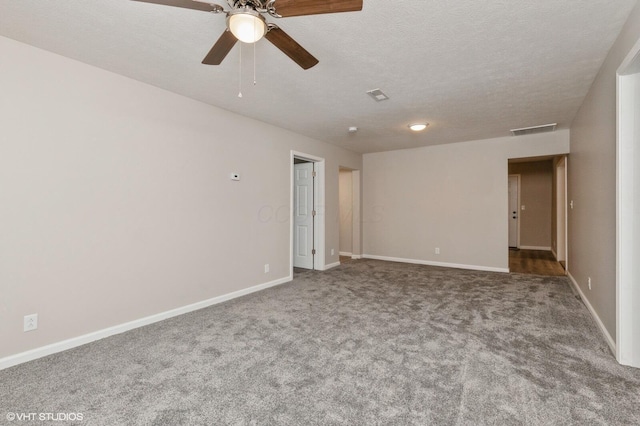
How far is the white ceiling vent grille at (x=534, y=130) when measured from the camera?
448cm

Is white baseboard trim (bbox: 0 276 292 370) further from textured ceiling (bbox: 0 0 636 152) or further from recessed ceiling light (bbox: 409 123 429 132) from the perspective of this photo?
recessed ceiling light (bbox: 409 123 429 132)

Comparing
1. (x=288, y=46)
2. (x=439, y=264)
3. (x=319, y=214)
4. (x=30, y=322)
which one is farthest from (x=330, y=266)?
(x=288, y=46)

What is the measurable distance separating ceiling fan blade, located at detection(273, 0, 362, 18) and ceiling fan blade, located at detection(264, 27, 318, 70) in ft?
0.37

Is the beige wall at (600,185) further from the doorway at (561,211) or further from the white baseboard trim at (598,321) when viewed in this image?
the doorway at (561,211)

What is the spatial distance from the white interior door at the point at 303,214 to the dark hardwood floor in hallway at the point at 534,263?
3773 mm

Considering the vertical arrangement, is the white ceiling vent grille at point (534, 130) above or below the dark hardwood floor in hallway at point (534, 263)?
above

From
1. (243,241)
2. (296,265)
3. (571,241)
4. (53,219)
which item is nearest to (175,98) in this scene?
(53,219)

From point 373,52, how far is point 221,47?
48.1 inches

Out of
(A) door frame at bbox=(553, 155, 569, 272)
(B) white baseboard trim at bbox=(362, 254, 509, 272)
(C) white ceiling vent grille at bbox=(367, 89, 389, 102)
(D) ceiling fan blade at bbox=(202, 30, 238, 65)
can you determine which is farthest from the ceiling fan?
(A) door frame at bbox=(553, 155, 569, 272)

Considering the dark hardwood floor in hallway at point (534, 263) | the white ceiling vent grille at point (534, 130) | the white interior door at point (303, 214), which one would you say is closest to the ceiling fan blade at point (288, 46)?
the white interior door at point (303, 214)

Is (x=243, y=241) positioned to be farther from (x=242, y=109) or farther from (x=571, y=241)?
(x=571, y=241)

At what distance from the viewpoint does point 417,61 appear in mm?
2539

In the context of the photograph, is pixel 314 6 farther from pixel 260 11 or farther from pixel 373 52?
pixel 373 52

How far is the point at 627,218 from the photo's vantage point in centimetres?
214
